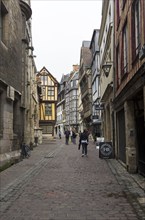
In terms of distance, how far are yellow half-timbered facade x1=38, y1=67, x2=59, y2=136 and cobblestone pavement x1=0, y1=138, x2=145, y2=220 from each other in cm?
3726

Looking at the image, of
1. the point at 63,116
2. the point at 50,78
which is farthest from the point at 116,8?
the point at 63,116

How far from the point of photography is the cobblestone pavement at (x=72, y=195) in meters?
6.21

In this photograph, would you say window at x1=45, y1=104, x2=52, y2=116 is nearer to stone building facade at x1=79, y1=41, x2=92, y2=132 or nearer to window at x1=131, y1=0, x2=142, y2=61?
stone building facade at x1=79, y1=41, x2=92, y2=132

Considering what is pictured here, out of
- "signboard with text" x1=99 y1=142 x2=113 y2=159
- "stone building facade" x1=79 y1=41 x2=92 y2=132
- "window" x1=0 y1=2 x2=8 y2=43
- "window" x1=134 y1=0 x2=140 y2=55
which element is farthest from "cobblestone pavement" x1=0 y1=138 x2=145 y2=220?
"stone building facade" x1=79 y1=41 x2=92 y2=132

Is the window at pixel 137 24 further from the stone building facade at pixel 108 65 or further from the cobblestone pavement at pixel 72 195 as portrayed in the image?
the stone building facade at pixel 108 65

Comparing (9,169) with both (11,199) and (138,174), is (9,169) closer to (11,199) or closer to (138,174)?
(138,174)

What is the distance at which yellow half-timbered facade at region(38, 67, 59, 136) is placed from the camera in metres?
49.5

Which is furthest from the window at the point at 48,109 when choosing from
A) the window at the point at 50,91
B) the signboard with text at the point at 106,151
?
the signboard with text at the point at 106,151

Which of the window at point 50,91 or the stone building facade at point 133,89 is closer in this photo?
the stone building facade at point 133,89

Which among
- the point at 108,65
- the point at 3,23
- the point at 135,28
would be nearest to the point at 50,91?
the point at 108,65

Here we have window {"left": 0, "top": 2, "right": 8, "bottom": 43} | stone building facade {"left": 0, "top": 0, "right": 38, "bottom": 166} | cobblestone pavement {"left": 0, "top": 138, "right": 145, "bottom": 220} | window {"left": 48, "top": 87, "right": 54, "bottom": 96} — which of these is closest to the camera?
cobblestone pavement {"left": 0, "top": 138, "right": 145, "bottom": 220}

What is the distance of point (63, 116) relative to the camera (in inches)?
3863

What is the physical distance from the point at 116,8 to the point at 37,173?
8.62 metres

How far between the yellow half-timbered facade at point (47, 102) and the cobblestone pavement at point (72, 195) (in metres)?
37.3
